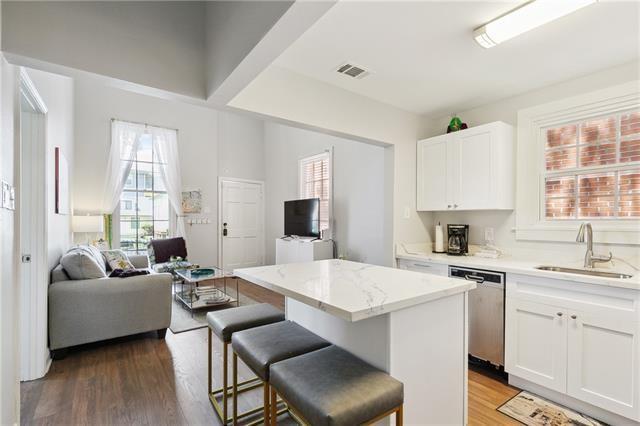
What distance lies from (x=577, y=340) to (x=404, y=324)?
1468 mm

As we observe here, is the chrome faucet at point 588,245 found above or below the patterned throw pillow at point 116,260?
above

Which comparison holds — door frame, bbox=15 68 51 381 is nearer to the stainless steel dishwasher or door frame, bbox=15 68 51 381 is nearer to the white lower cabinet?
the stainless steel dishwasher

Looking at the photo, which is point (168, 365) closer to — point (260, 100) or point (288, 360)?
point (288, 360)

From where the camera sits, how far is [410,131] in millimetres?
3332

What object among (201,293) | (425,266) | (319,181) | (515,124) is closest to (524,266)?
(425,266)

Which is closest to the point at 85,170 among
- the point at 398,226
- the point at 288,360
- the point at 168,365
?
the point at 168,365

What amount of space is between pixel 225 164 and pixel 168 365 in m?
4.60

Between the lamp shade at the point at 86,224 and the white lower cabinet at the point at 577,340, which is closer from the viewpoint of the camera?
the white lower cabinet at the point at 577,340

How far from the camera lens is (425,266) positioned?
116 inches

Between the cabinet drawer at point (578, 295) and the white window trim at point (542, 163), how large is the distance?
0.61 metres

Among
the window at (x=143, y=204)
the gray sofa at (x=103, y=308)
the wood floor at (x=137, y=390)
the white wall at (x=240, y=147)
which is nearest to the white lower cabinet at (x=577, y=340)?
the wood floor at (x=137, y=390)

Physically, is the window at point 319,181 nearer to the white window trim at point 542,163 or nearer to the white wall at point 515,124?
the white wall at point 515,124

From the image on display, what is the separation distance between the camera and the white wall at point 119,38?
4.40ft

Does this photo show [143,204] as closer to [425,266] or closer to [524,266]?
[425,266]
